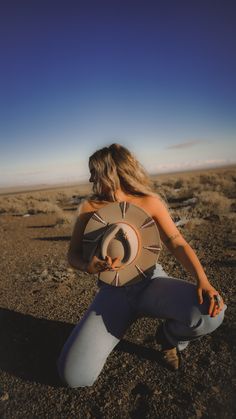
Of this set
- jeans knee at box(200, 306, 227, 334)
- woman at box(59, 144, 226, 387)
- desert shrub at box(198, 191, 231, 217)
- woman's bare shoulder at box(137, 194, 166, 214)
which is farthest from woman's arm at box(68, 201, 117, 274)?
desert shrub at box(198, 191, 231, 217)

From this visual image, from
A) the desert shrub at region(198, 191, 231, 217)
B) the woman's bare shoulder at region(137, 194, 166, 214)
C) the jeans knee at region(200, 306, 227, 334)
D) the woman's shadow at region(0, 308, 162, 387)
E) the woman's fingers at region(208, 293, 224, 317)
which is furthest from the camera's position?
the desert shrub at region(198, 191, 231, 217)

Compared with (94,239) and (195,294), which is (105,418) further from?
(94,239)

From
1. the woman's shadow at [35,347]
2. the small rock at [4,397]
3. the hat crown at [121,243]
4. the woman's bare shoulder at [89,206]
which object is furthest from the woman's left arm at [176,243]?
the small rock at [4,397]

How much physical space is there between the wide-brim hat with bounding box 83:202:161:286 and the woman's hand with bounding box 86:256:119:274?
0.04 meters

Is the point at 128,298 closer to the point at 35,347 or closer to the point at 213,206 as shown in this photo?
the point at 35,347

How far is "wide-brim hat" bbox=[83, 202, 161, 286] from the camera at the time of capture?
2615 mm

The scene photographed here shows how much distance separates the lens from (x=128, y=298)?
2707mm

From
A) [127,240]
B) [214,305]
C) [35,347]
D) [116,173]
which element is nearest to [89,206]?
[116,173]

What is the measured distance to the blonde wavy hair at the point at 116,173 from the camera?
2.70 m

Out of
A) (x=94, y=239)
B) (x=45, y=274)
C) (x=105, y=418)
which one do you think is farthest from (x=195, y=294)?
(x=45, y=274)

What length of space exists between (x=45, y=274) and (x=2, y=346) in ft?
6.99

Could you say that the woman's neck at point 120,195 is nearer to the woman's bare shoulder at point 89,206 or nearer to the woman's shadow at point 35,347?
the woman's bare shoulder at point 89,206

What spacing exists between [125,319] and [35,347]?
4.06 feet

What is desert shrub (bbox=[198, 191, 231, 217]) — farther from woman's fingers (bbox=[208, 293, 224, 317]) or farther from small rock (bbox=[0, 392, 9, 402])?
small rock (bbox=[0, 392, 9, 402])
